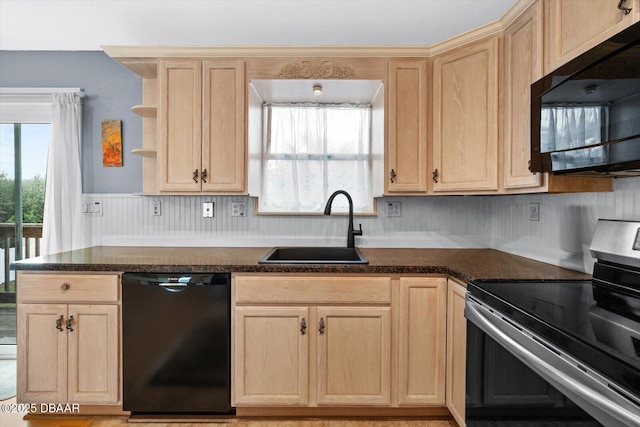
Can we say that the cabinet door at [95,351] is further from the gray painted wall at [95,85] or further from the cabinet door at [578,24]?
the cabinet door at [578,24]

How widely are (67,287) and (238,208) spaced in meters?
1.11

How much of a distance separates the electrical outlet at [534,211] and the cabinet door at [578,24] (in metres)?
0.86

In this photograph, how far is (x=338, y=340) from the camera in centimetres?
193

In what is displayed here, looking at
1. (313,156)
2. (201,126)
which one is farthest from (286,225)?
(201,126)

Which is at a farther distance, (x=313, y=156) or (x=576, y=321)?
(x=313, y=156)

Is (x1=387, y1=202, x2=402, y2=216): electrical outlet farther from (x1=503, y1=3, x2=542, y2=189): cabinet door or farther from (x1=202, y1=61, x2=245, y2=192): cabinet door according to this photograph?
(x1=202, y1=61, x2=245, y2=192): cabinet door

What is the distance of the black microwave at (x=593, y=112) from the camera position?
1.02m

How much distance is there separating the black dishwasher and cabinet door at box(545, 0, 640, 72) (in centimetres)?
183

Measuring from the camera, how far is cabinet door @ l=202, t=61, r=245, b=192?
2.25m

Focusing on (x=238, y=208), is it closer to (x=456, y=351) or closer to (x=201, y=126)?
(x=201, y=126)

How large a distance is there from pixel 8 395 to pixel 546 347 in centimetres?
291

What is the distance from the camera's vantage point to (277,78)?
2.25 m

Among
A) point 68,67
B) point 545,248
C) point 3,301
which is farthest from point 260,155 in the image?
point 3,301

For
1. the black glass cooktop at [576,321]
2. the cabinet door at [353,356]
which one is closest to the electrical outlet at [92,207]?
the cabinet door at [353,356]
